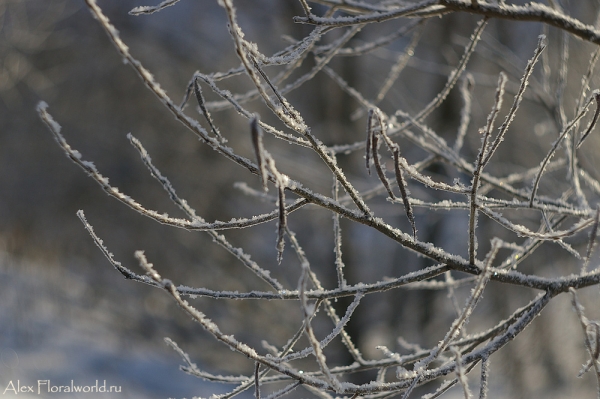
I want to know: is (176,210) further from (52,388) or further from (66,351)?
(66,351)

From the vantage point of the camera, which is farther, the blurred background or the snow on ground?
the snow on ground

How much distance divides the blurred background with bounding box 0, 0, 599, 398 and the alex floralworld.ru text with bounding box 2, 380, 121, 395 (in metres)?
0.09

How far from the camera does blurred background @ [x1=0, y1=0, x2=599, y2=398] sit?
410 centimetres

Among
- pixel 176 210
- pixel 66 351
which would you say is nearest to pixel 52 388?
pixel 66 351

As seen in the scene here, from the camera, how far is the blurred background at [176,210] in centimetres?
410

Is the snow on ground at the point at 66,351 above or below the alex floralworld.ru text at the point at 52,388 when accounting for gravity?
above

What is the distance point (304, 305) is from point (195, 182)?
4036mm

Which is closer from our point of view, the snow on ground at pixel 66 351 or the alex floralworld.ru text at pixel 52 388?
the alex floralworld.ru text at pixel 52 388

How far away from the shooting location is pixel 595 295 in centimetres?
359

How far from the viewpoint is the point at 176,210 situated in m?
4.46

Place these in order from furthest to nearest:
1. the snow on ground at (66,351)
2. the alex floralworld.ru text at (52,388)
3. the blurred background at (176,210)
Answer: the snow on ground at (66,351) < the alex floralworld.ru text at (52,388) < the blurred background at (176,210)

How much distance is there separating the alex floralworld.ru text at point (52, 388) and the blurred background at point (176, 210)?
0.29 feet

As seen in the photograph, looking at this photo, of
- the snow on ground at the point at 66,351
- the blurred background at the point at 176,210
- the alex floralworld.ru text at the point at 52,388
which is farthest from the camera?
the snow on ground at the point at 66,351

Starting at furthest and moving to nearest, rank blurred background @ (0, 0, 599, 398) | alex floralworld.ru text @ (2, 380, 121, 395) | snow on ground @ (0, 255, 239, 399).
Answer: snow on ground @ (0, 255, 239, 399) → alex floralworld.ru text @ (2, 380, 121, 395) → blurred background @ (0, 0, 599, 398)
